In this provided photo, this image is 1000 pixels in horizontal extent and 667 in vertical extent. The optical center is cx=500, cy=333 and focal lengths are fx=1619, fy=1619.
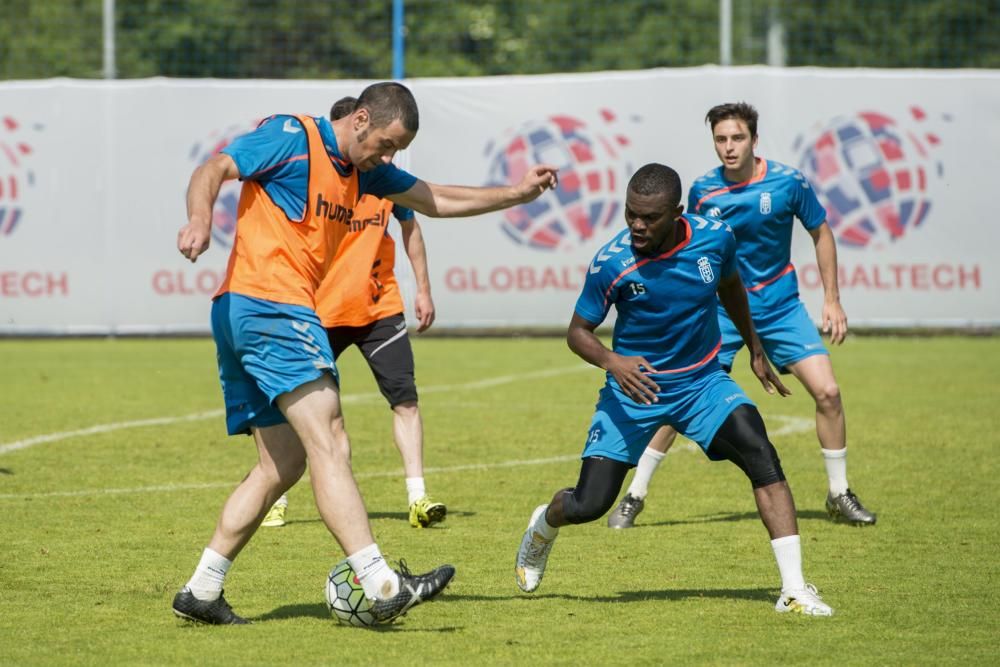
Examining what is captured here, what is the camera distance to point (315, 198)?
636 centimetres

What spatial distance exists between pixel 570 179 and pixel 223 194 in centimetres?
447

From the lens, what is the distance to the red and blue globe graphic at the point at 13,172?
2112 cm

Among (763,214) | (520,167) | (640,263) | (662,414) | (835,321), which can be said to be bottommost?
(662,414)

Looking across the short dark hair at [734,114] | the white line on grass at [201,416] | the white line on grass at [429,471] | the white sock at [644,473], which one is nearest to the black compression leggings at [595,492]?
the white sock at [644,473]

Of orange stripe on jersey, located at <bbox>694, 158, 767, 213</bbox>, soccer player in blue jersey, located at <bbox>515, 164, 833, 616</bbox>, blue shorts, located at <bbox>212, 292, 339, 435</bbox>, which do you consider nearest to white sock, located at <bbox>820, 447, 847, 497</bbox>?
orange stripe on jersey, located at <bbox>694, 158, 767, 213</bbox>

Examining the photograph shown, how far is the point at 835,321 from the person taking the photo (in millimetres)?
9109

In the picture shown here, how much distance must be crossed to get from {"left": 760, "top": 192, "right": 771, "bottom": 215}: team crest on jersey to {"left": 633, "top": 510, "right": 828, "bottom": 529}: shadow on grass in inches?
69.4

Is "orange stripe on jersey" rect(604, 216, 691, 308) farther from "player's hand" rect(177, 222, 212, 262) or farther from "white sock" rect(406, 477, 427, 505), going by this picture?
"white sock" rect(406, 477, 427, 505)

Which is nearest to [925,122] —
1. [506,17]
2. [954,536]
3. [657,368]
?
[954,536]

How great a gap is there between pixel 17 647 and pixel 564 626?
212cm

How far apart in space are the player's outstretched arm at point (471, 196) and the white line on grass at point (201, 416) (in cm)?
603

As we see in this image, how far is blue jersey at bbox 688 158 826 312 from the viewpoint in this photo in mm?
9336

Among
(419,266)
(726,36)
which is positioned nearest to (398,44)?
(726,36)

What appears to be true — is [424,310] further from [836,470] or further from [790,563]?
[790,563]
